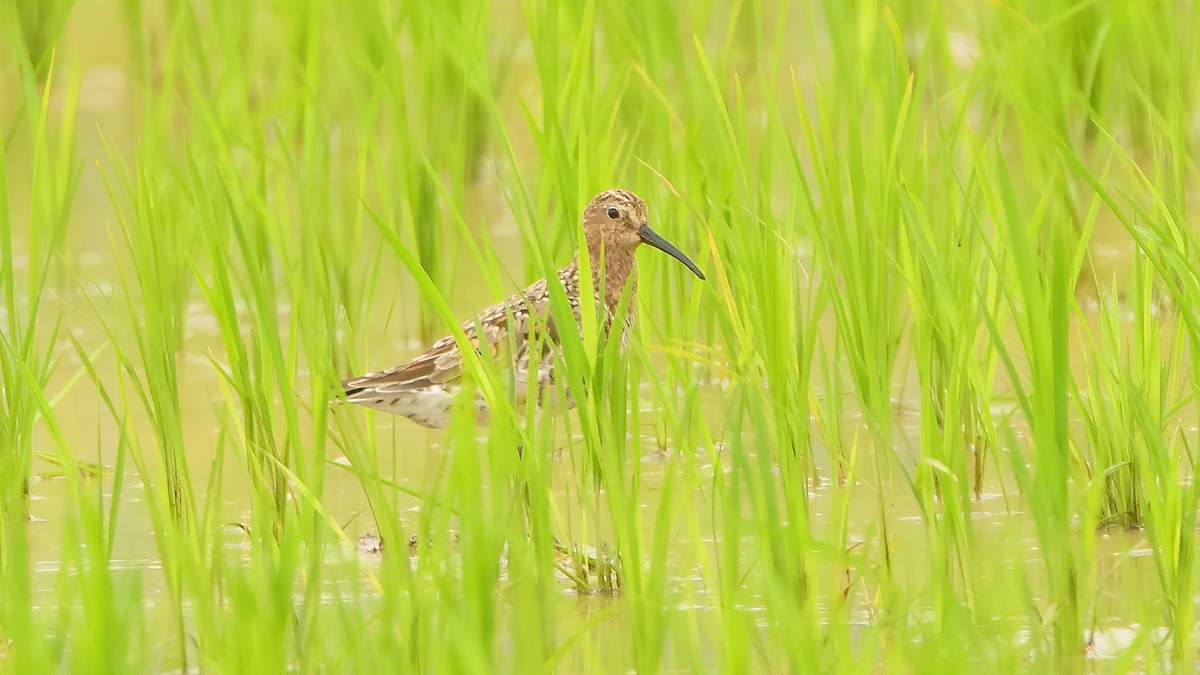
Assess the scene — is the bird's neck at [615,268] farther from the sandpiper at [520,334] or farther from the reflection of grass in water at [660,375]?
the reflection of grass in water at [660,375]

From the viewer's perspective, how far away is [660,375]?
5.14 metres

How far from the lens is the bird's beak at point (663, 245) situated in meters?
4.78

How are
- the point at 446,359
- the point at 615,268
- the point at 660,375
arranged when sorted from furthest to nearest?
the point at 615,268 → the point at 660,375 → the point at 446,359

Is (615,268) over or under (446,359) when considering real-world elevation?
over

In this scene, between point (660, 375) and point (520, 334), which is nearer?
point (520, 334)

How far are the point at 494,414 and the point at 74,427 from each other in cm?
209

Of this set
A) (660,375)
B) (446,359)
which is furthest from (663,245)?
(446,359)

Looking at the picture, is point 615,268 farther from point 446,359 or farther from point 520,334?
point 446,359

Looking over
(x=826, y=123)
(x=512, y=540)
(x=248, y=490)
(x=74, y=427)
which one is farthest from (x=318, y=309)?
(x=512, y=540)

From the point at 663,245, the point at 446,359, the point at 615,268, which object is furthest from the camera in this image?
the point at 615,268

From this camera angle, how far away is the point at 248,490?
453cm

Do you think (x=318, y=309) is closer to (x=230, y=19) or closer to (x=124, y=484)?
(x=124, y=484)

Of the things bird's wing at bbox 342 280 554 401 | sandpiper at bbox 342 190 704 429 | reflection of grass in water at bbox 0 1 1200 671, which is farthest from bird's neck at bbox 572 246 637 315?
bird's wing at bbox 342 280 554 401

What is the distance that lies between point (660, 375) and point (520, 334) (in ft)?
1.37
